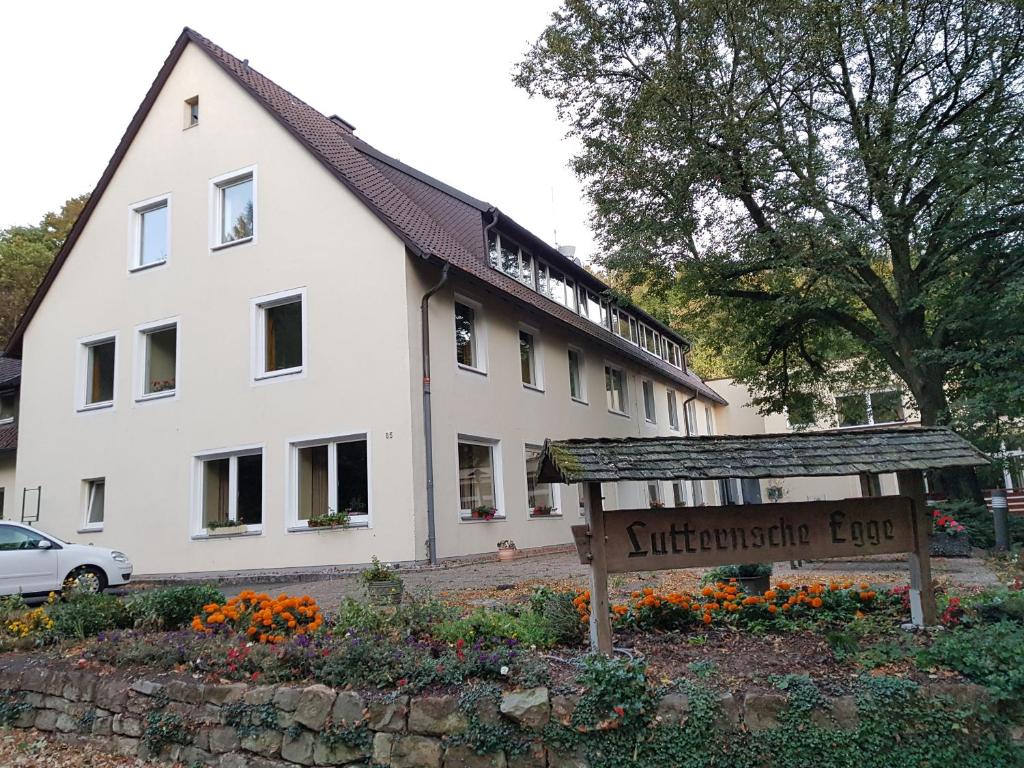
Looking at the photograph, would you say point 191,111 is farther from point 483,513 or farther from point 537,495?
point 537,495

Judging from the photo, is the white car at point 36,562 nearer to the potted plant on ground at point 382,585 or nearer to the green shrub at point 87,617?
the green shrub at point 87,617

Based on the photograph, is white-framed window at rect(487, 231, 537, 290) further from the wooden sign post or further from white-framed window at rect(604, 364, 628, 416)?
the wooden sign post

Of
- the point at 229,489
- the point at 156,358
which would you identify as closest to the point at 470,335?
the point at 229,489

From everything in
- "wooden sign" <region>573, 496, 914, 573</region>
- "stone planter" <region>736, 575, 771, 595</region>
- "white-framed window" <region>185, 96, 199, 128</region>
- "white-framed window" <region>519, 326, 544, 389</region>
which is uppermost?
"white-framed window" <region>185, 96, 199, 128</region>

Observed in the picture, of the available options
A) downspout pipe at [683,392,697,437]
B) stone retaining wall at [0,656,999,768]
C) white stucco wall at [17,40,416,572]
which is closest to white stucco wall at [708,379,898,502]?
downspout pipe at [683,392,697,437]

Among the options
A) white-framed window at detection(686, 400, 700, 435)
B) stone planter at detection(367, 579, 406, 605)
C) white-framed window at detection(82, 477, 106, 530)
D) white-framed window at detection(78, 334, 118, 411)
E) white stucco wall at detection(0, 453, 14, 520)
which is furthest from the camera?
white-framed window at detection(686, 400, 700, 435)

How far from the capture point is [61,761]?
5227 mm

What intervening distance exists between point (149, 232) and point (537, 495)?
10810 mm

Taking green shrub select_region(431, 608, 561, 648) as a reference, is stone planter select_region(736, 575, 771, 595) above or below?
above

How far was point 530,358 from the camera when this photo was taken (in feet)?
60.1

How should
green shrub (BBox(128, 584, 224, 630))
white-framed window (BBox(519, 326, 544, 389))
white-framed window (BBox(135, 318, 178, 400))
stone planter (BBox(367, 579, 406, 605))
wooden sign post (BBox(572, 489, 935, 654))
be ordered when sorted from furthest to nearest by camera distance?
white-framed window (BBox(519, 326, 544, 389))
white-framed window (BBox(135, 318, 178, 400))
stone planter (BBox(367, 579, 406, 605))
green shrub (BBox(128, 584, 224, 630))
wooden sign post (BBox(572, 489, 935, 654))

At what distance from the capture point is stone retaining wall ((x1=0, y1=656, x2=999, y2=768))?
408 cm

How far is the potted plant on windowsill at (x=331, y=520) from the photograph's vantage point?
44.0 ft

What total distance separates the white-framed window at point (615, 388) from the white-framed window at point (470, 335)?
23.9 ft
